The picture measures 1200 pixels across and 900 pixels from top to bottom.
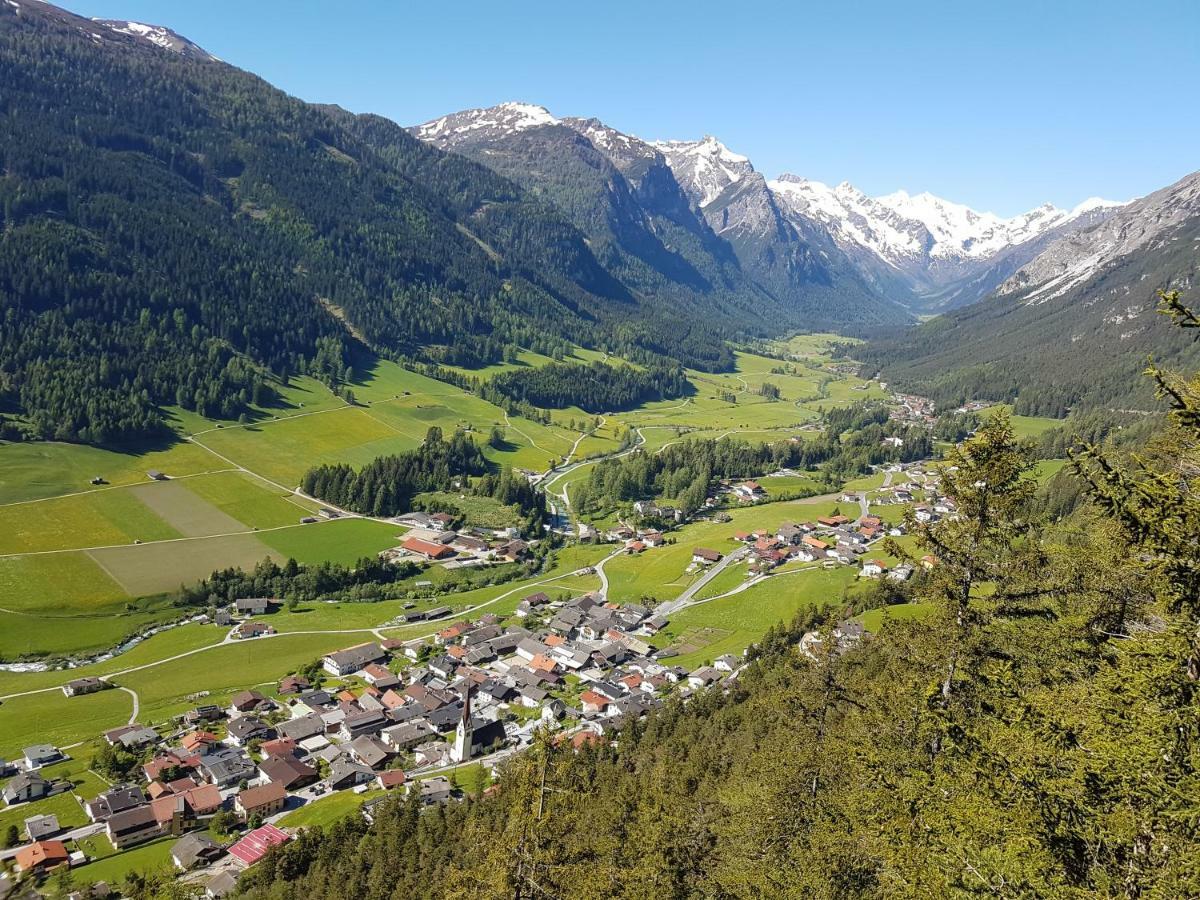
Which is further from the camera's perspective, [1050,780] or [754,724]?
[754,724]

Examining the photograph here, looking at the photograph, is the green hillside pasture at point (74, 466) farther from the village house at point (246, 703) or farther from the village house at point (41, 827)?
the village house at point (41, 827)

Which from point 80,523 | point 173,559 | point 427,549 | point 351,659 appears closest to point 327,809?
point 351,659


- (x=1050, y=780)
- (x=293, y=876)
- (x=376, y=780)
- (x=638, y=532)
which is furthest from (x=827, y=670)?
(x=638, y=532)

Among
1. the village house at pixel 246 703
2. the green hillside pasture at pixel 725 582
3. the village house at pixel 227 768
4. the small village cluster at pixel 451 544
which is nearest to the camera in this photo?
the village house at pixel 227 768

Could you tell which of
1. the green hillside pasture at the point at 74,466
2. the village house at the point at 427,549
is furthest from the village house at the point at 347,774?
the green hillside pasture at the point at 74,466

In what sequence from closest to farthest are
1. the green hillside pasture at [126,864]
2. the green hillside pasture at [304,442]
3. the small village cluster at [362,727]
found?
1. the green hillside pasture at [126,864]
2. the small village cluster at [362,727]
3. the green hillside pasture at [304,442]

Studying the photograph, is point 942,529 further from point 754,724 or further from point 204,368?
point 204,368

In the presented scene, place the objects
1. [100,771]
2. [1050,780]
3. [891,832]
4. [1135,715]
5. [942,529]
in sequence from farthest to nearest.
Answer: [100,771], [942,529], [891,832], [1050,780], [1135,715]

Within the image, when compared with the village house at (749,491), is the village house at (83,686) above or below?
below
